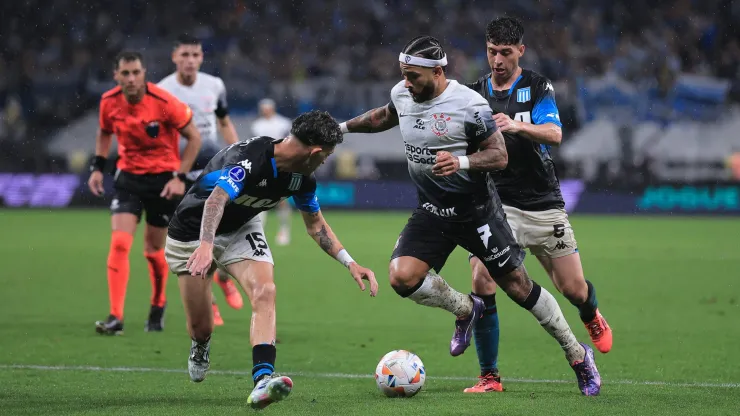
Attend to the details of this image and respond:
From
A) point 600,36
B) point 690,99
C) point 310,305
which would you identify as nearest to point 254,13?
point 600,36

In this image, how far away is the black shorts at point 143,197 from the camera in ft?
32.6

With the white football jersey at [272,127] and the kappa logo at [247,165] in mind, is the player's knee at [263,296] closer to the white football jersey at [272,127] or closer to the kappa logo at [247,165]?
the kappa logo at [247,165]

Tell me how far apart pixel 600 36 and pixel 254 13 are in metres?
10.6

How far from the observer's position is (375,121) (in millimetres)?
Answer: 7188

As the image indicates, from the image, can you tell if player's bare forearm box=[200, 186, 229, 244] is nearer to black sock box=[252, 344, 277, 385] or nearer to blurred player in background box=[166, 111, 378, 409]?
blurred player in background box=[166, 111, 378, 409]

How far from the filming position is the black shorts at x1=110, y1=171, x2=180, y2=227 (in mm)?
9930

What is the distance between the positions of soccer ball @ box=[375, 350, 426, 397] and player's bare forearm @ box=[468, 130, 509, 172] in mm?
1350

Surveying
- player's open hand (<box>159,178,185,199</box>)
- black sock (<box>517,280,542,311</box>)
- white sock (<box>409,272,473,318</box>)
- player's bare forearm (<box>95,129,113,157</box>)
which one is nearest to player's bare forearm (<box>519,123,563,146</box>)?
black sock (<box>517,280,542,311</box>)

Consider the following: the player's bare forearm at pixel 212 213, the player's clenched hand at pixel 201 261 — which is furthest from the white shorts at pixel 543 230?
the player's clenched hand at pixel 201 261

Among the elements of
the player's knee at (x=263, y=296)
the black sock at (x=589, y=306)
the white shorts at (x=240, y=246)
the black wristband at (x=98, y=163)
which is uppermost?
the white shorts at (x=240, y=246)

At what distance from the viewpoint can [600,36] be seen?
31.7m

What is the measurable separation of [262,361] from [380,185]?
20.8 m

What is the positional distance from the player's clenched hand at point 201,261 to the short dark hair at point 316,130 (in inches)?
32.6

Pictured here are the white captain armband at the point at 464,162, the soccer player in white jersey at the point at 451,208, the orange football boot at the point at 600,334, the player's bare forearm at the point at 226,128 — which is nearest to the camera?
the white captain armband at the point at 464,162
